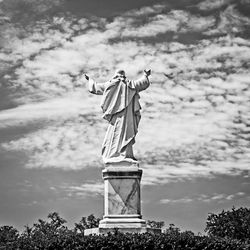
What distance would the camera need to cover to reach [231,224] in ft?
107

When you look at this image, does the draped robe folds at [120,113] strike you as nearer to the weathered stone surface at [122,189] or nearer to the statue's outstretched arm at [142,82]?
the statue's outstretched arm at [142,82]

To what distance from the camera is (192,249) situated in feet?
43.5

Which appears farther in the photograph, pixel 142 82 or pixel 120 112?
pixel 142 82

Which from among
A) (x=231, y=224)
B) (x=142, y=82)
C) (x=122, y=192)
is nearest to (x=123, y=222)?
(x=122, y=192)

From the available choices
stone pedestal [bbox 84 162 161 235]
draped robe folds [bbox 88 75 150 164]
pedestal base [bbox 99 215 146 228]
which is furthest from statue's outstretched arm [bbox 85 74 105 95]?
pedestal base [bbox 99 215 146 228]

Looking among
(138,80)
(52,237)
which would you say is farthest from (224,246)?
(138,80)

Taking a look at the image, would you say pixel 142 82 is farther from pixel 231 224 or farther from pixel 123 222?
pixel 231 224

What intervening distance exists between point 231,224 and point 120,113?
752 inches

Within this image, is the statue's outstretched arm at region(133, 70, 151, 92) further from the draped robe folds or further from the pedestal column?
the pedestal column

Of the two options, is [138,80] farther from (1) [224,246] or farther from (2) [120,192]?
(1) [224,246]

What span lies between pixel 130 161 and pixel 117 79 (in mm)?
2830

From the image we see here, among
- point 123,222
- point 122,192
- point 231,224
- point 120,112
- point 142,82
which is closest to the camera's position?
point 123,222

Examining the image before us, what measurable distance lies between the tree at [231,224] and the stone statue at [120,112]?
17.6 meters

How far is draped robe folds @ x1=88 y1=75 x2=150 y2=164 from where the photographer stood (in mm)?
15969
